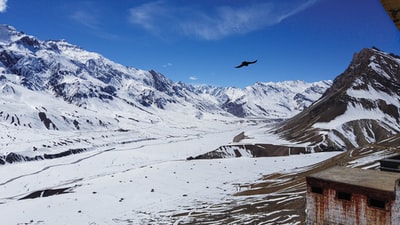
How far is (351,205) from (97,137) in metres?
188

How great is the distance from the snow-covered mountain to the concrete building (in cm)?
8793

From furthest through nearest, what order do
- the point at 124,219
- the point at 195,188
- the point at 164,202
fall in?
the point at 195,188 < the point at 164,202 < the point at 124,219

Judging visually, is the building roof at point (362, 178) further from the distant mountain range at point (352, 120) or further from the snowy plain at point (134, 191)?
the distant mountain range at point (352, 120)

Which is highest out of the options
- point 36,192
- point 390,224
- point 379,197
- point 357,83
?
point 357,83

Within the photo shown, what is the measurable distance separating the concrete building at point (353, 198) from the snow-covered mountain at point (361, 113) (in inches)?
3462

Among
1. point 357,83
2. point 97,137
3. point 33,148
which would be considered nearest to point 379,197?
point 357,83

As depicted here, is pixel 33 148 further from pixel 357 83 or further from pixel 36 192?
pixel 357 83

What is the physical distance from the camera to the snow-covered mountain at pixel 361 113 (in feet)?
351

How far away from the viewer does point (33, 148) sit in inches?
5635

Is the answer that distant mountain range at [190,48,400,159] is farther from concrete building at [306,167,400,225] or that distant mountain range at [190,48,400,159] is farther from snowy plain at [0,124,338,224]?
concrete building at [306,167,400,225]

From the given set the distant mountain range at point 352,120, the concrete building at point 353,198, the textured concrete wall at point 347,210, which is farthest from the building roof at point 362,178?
the distant mountain range at point 352,120

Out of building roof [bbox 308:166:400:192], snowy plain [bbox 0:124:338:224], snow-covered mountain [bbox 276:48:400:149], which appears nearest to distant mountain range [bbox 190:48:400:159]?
snow-covered mountain [bbox 276:48:400:149]

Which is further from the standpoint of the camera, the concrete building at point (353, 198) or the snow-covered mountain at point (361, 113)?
the snow-covered mountain at point (361, 113)

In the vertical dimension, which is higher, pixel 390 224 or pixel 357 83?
pixel 357 83
